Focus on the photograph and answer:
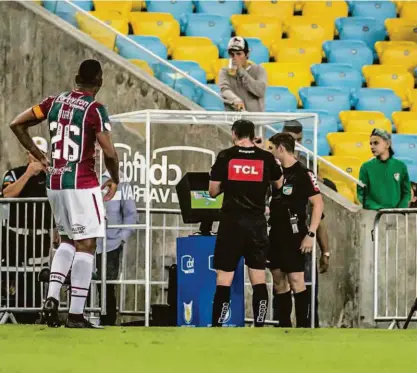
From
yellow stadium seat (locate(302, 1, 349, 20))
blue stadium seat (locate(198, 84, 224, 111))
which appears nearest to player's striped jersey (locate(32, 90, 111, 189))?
blue stadium seat (locate(198, 84, 224, 111))

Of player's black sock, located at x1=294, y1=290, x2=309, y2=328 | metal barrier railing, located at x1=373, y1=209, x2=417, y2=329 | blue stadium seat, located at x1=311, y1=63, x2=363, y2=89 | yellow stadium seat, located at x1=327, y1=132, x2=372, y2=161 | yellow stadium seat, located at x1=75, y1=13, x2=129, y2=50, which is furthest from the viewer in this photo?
blue stadium seat, located at x1=311, y1=63, x2=363, y2=89

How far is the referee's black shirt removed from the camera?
1253cm

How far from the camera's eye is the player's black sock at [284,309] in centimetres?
1334

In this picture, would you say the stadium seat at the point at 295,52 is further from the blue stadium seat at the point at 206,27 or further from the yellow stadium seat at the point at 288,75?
the blue stadium seat at the point at 206,27

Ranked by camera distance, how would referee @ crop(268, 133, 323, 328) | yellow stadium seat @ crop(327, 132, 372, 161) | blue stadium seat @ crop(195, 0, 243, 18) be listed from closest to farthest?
referee @ crop(268, 133, 323, 328) → yellow stadium seat @ crop(327, 132, 372, 161) → blue stadium seat @ crop(195, 0, 243, 18)

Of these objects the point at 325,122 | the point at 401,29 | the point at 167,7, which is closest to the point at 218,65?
the point at 325,122

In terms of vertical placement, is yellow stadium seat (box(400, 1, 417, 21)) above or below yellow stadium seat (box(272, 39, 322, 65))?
above

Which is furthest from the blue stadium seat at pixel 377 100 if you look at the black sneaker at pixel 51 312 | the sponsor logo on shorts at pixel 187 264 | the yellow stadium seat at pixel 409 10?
the black sneaker at pixel 51 312

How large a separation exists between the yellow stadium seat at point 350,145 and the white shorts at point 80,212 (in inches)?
273

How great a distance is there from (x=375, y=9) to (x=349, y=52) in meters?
1.31

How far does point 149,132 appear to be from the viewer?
46.5 ft

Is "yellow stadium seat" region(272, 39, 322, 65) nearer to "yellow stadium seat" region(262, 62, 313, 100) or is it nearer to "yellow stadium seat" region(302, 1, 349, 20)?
"yellow stadium seat" region(262, 62, 313, 100)

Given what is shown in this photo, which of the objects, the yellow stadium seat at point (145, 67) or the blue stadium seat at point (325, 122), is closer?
the yellow stadium seat at point (145, 67)

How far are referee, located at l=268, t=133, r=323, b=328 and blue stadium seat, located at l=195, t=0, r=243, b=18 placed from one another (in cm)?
764
